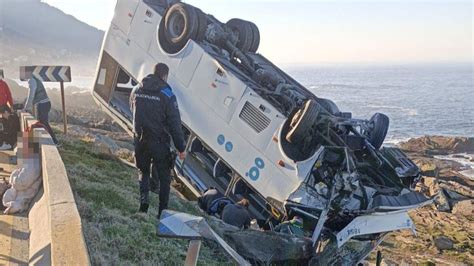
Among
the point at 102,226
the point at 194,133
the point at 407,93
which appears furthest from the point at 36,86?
the point at 407,93

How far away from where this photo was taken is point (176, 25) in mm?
7273

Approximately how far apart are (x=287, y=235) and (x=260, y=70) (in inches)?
110

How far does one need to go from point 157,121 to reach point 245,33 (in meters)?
3.59

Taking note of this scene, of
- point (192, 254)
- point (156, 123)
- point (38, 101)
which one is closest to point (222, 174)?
point (156, 123)

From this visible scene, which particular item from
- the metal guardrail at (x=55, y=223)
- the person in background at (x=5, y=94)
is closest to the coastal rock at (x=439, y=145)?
the person in background at (x=5, y=94)

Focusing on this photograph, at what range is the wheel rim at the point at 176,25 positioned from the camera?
23.4 ft

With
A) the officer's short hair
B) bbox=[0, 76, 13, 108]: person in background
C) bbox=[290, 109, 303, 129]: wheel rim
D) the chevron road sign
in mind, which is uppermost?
the officer's short hair

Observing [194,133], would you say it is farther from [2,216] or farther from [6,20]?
[6,20]

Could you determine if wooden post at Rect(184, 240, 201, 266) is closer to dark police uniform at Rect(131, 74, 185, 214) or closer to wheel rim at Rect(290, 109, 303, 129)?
dark police uniform at Rect(131, 74, 185, 214)

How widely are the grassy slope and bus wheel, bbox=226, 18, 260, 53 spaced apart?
2608 millimetres

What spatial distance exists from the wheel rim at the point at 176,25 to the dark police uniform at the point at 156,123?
2.34m

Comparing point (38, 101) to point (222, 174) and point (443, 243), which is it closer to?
point (222, 174)

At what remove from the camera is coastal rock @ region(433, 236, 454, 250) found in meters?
13.0

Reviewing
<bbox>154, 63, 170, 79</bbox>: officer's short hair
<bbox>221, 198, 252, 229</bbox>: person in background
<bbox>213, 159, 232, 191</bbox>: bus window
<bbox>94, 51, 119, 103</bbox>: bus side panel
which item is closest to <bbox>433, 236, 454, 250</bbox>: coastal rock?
<bbox>213, 159, 232, 191</bbox>: bus window
